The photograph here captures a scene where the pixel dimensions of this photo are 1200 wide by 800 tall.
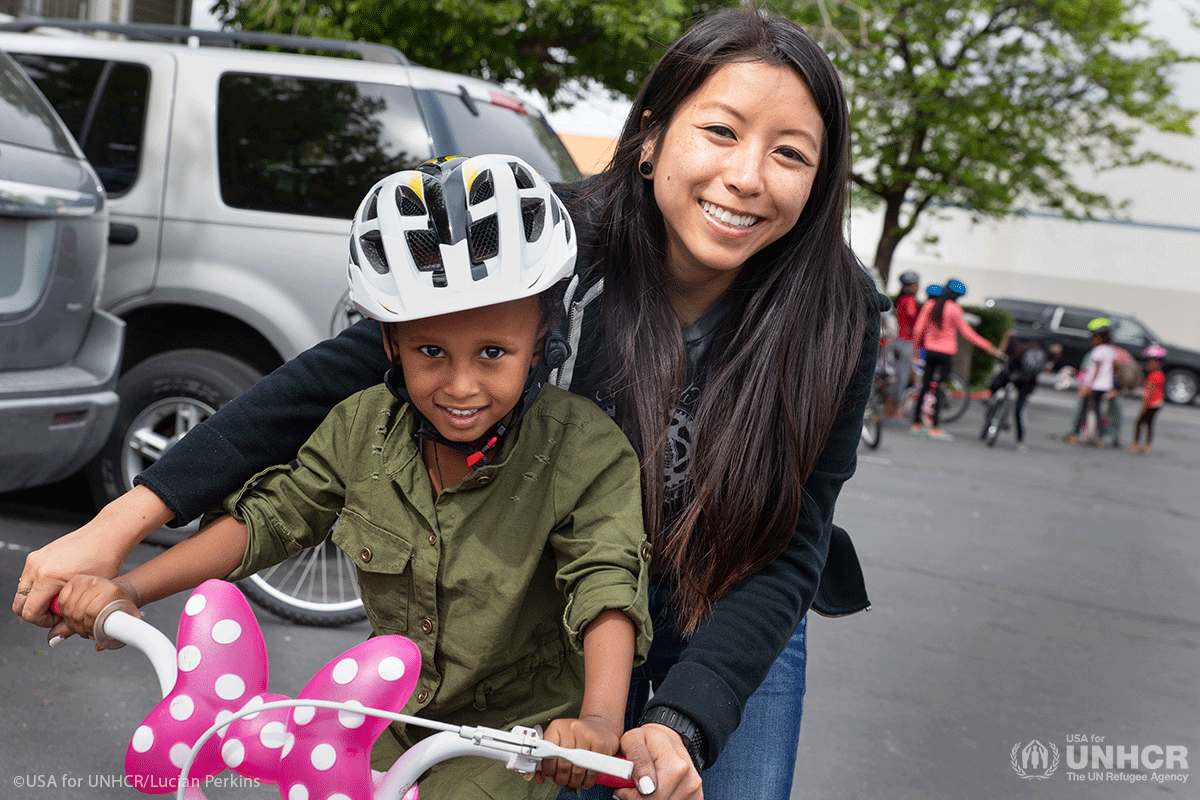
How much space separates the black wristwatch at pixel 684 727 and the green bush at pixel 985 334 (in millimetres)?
21280

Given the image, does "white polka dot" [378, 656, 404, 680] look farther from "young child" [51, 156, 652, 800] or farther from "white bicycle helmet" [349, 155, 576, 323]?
"white bicycle helmet" [349, 155, 576, 323]

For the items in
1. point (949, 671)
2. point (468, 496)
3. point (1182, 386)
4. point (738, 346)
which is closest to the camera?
point (468, 496)

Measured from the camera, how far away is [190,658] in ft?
4.33

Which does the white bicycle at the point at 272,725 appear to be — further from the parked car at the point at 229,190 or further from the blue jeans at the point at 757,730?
the parked car at the point at 229,190

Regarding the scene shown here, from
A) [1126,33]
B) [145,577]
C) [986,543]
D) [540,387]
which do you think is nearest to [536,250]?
[540,387]

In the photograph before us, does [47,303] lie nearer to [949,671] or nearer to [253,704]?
[253,704]

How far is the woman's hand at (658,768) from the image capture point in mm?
1384

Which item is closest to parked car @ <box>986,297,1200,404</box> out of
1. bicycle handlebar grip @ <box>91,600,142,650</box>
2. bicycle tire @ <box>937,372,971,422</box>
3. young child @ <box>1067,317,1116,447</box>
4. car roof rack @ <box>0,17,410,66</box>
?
bicycle tire @ <box>937,372,971,422</box>

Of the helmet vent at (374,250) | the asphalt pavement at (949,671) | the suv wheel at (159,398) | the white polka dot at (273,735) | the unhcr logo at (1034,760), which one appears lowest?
the asphalt pavement at (949,671)

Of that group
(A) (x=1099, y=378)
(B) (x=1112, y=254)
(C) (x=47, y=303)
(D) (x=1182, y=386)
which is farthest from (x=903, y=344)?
(B) (x=1112, y=254)

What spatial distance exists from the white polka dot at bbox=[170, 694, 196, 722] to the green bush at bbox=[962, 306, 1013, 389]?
2175 centimetres

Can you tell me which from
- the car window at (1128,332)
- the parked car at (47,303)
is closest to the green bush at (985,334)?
the car window at (1128,332)

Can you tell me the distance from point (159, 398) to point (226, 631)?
3980mm

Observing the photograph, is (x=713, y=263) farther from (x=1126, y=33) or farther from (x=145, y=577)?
(x=1126, y=33)
